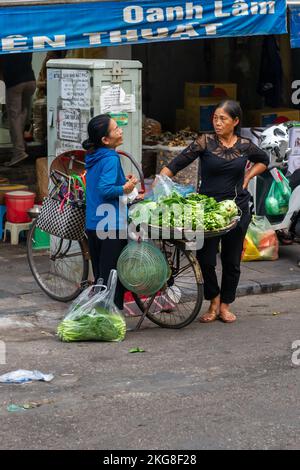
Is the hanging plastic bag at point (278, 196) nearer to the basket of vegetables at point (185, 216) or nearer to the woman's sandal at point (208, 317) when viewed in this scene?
the woman's sandal at point (208, 317)

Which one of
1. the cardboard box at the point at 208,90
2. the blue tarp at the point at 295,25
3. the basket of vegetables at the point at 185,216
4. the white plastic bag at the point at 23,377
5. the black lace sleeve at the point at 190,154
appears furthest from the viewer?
the cardboard box at the point at 208,90

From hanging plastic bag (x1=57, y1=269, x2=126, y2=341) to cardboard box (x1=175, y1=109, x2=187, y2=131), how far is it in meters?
6.60

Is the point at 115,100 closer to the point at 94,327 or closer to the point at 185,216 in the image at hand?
the point at 185,216

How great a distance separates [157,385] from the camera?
6.68 m

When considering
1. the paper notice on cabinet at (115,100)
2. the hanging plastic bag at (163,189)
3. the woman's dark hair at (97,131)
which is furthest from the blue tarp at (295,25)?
the woman's dark hair at (97,131)

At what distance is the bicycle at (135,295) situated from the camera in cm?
797

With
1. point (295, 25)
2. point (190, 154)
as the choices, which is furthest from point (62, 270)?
point (295, 25)

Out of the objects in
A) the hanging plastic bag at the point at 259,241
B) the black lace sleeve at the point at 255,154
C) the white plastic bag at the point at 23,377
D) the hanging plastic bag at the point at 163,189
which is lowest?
the white plastic bag at the point at 23,377

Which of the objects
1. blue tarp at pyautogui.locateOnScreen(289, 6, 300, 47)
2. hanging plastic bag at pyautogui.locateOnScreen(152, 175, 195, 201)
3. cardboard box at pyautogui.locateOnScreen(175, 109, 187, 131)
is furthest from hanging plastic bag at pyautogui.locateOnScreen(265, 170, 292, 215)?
cardboard box at pyautogui.locateOnScreen(175, 109, 187, 131)

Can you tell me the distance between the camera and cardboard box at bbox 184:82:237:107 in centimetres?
1395

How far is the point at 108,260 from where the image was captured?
789cm

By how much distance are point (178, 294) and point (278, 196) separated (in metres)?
2.77

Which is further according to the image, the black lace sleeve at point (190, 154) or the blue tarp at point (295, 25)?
the blue tarp at point (295, 25)

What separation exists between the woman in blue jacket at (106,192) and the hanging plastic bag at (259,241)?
2.73 m
